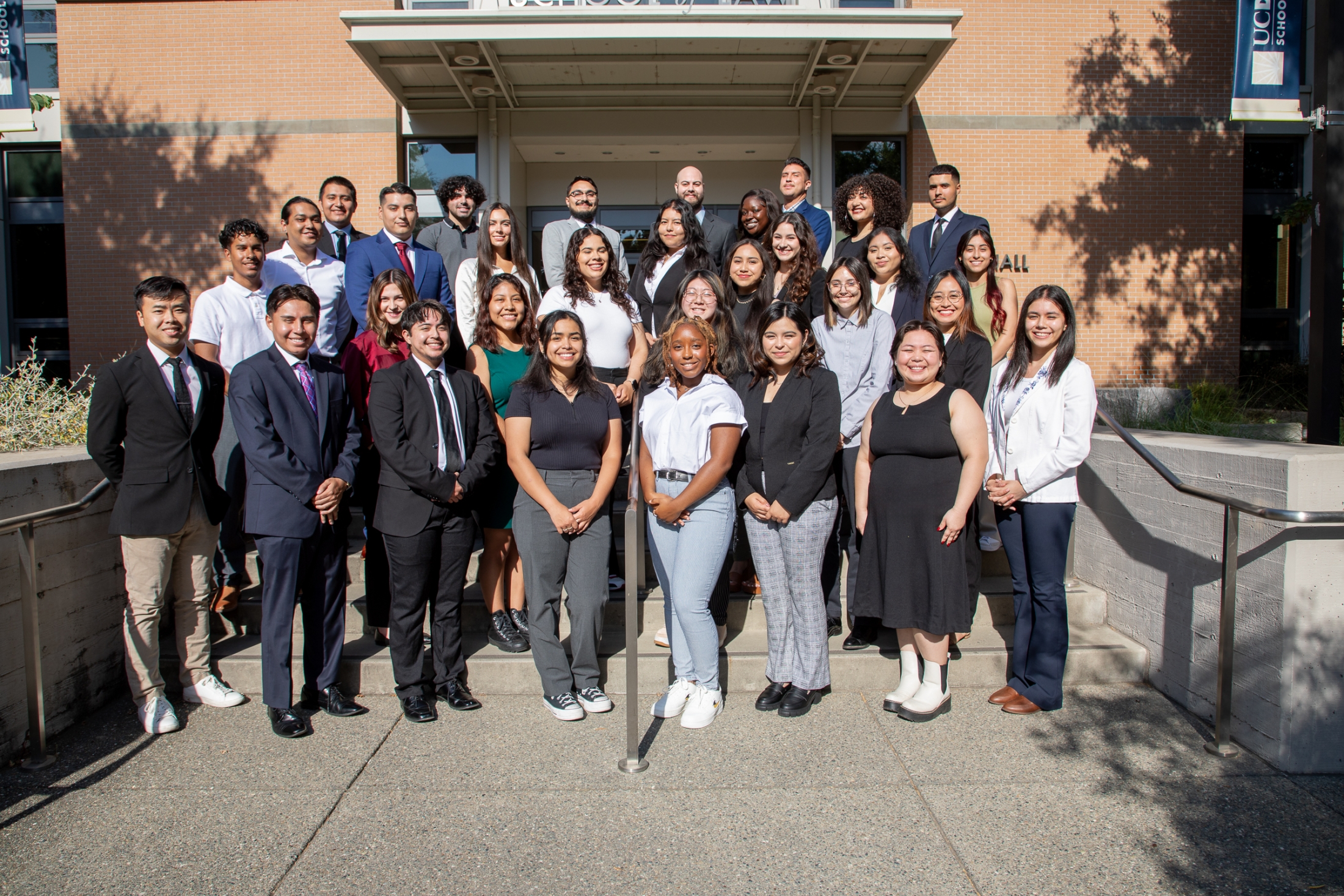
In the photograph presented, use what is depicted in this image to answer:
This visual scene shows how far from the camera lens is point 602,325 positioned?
500 cm

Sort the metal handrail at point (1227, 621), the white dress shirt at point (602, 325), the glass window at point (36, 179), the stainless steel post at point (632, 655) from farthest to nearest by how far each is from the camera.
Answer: the glass window at point (36, 179), the white dress shirt at point (602, 325), the metal handrail at point (1227, 621), the stainless steel post at point (632, 655)

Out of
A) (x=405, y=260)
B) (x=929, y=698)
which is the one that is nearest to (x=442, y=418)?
(x=405, y=260)

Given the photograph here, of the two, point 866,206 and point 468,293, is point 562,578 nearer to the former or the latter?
point 468,293

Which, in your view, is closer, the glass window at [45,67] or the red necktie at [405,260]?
the red necktie at [405,260]

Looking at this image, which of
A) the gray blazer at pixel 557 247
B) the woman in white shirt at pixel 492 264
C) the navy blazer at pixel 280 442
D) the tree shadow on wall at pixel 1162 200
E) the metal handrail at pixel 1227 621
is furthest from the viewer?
the tree shadow on wall at pixel 1162 200

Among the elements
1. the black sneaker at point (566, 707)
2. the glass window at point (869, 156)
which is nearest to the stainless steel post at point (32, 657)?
the black sneaker at point (566, 707)

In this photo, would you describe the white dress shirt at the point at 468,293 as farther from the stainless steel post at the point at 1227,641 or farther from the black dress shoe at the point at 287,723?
the stainless steel post at the point at 1227,641

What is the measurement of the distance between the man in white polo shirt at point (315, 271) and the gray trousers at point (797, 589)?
3071mm

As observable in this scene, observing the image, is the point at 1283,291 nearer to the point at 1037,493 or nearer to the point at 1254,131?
the point at 1254,131

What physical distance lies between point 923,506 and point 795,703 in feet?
3.85

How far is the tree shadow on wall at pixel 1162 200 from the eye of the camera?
1146cm

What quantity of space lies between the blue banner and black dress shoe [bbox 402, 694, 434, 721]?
6.90m

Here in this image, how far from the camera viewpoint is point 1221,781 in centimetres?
356

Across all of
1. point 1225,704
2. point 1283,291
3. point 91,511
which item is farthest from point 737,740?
point 1283,291
